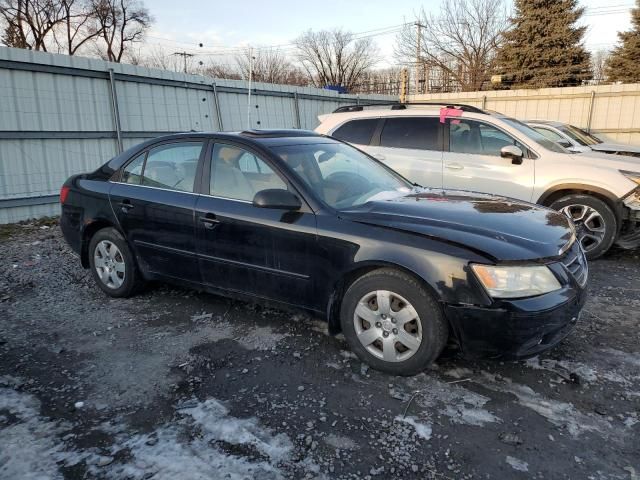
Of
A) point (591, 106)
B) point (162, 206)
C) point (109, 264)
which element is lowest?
point (109, 264)

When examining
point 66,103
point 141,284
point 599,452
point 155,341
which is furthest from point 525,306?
point 66,103

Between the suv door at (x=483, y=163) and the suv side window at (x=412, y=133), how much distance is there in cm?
20

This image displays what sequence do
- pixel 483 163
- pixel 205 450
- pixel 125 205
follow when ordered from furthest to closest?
pixel 483 163
pixel 125 205
pixel 205 450

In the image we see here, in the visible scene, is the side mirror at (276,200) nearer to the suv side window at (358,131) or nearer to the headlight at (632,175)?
the suv side window at (358,131)

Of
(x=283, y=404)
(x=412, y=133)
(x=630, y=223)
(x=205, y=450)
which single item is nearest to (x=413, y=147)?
(x=412, y=133)

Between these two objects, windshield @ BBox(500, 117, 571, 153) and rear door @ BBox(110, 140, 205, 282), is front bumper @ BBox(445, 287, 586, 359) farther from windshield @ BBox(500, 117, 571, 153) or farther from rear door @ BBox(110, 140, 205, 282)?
windshield @ BBox(500, 117, 571, 153)

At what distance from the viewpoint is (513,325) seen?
106 inches

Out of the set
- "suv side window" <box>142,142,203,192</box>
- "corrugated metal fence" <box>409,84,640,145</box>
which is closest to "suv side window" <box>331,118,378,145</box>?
"suv side window" <box>142,142,203,192</box>

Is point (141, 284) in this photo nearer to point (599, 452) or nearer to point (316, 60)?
point (599, 452)

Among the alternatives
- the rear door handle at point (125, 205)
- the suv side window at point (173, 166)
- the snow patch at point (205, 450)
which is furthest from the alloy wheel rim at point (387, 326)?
the rear door handle at point (125, 205)

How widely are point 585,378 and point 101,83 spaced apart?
29.9 feet

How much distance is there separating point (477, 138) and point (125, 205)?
4460mm

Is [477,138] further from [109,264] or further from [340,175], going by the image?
[109,264]

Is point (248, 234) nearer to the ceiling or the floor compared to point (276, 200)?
nearer to the floor
